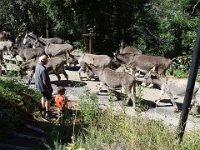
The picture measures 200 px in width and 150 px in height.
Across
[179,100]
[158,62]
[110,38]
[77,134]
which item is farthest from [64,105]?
[110,38]

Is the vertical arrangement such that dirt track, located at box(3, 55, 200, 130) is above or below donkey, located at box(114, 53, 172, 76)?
below

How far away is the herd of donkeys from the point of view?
53.8 ft

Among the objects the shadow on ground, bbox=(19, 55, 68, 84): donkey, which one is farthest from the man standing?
the shadow on ground

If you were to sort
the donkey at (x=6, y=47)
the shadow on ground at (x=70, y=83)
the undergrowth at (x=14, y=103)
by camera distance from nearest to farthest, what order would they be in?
the undergrowth at (x=14, y=103) < the shadow on ground at (x=70, y=83) < the donkey at (x=6, y=47)

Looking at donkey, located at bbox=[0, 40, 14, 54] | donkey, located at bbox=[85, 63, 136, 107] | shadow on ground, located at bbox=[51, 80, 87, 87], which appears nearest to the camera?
donkey, located at bbox=[85, 63, 136, 107]

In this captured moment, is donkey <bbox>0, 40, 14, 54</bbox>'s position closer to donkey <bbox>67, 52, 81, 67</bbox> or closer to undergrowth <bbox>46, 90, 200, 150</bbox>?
donkey <bbox>67, 52, 81, 67</bbox>

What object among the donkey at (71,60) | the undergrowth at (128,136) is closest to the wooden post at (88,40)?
the donkey at (71,60)

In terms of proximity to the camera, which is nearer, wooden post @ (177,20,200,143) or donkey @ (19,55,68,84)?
wooden post @ (177,20,200,143)

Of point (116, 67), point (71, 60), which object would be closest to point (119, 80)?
point (116, 67)

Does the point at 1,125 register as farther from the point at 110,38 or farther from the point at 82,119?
the point at 110,38

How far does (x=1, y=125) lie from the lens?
10.6 meters

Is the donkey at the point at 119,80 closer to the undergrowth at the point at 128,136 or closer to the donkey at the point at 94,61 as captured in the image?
the donkey at the point at 94,61

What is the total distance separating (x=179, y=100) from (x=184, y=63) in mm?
6547

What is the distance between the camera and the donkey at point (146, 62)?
1989cm
